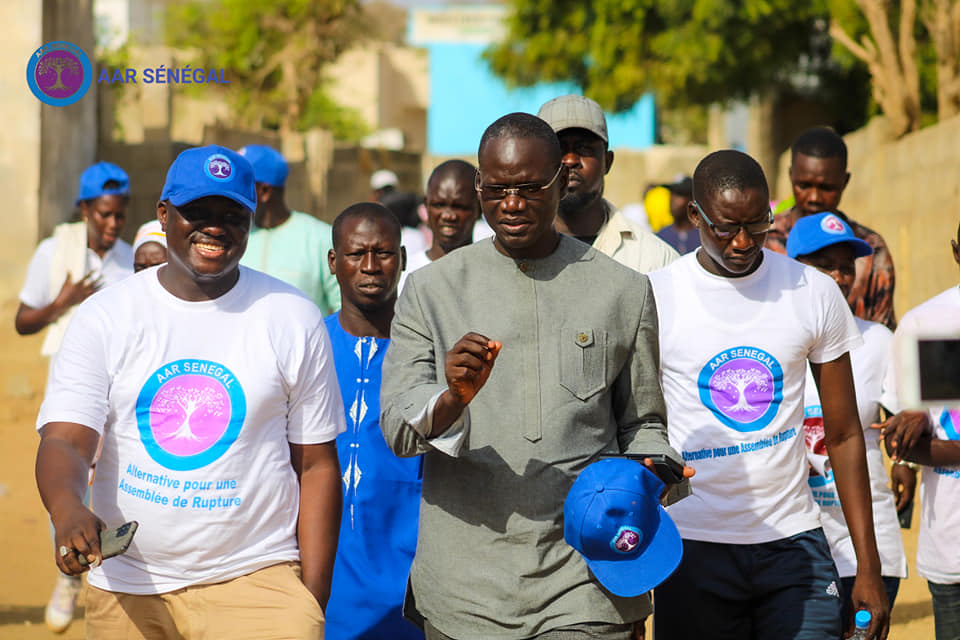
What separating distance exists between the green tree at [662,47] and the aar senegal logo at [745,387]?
18.2 m

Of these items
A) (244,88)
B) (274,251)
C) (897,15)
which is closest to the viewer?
(274,251)

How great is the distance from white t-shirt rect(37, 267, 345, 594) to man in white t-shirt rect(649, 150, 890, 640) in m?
1.24

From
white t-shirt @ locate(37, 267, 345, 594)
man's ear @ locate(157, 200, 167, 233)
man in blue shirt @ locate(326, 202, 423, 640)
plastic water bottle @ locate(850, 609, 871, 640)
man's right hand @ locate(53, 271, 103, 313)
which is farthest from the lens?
man's right hand @ locate(53, 271, 103, 313)

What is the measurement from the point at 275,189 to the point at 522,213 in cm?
380

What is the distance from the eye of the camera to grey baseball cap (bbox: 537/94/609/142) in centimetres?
496

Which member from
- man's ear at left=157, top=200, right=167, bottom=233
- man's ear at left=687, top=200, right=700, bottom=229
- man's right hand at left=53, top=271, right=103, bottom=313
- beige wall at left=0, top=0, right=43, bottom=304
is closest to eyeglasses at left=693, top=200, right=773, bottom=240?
man's ear at left=687, top=200, right=700, bottom=229

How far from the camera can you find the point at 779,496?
3.92 meters

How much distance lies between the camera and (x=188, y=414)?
3.48m

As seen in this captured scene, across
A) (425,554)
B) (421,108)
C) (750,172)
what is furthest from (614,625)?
(421,108)

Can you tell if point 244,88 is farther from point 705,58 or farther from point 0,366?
point 0,366

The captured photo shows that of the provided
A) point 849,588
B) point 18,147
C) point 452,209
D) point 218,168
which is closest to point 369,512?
point 218,168

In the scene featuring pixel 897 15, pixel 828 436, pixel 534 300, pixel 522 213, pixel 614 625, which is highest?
pixel 897 15

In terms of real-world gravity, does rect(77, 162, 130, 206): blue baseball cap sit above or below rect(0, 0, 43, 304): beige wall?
below

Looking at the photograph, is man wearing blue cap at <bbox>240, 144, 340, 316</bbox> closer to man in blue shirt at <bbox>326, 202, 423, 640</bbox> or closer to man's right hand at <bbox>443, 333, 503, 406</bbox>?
man in blue shirt at <bbox>326, 202, 423, 640</bbox>
